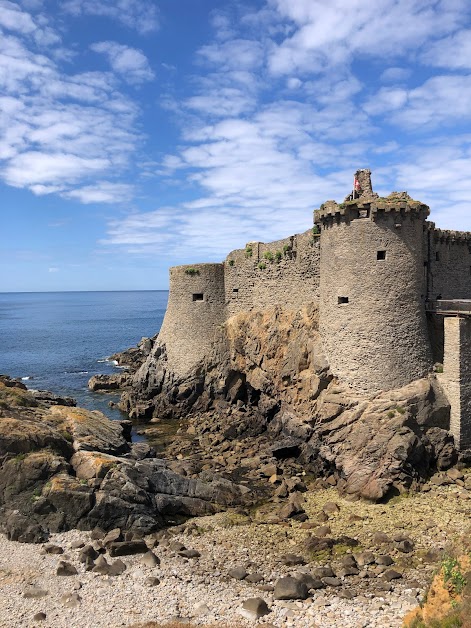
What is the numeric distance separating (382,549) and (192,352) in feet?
73.3

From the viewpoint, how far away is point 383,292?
2517 centimetres

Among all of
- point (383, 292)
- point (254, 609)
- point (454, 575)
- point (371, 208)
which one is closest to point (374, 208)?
point (371, 208)

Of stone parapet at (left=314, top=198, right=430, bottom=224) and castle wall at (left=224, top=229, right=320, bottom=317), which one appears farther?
castle wall at (left=224, top=229, right=320, bottom=317)

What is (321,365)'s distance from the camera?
27266 mm

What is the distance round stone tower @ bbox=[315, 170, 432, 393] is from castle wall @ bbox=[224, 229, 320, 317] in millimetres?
4214

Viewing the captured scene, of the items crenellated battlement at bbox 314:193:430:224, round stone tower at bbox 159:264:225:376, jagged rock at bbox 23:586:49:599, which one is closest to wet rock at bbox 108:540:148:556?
jagged rock at bbox 23:586:49:599

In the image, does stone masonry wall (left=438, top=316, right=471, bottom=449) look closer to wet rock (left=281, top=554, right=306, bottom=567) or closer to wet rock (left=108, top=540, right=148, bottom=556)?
wet rock (left=281, top=554, right=306, bottom=567)

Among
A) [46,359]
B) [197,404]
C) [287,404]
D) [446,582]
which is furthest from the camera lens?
[46,359]

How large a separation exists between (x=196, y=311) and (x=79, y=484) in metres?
19.3

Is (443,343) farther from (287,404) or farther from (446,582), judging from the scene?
(446,582)

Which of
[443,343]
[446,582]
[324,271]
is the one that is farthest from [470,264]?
[446,582]

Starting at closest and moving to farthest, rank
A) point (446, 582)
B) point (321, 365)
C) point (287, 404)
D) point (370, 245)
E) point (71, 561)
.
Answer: point (446, 582), point (71, 561), point (370, 245), point (321, 365), point (287, 404)

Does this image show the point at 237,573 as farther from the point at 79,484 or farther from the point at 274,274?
the point at 274,274

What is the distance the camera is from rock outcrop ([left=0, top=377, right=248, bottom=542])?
19484mm
